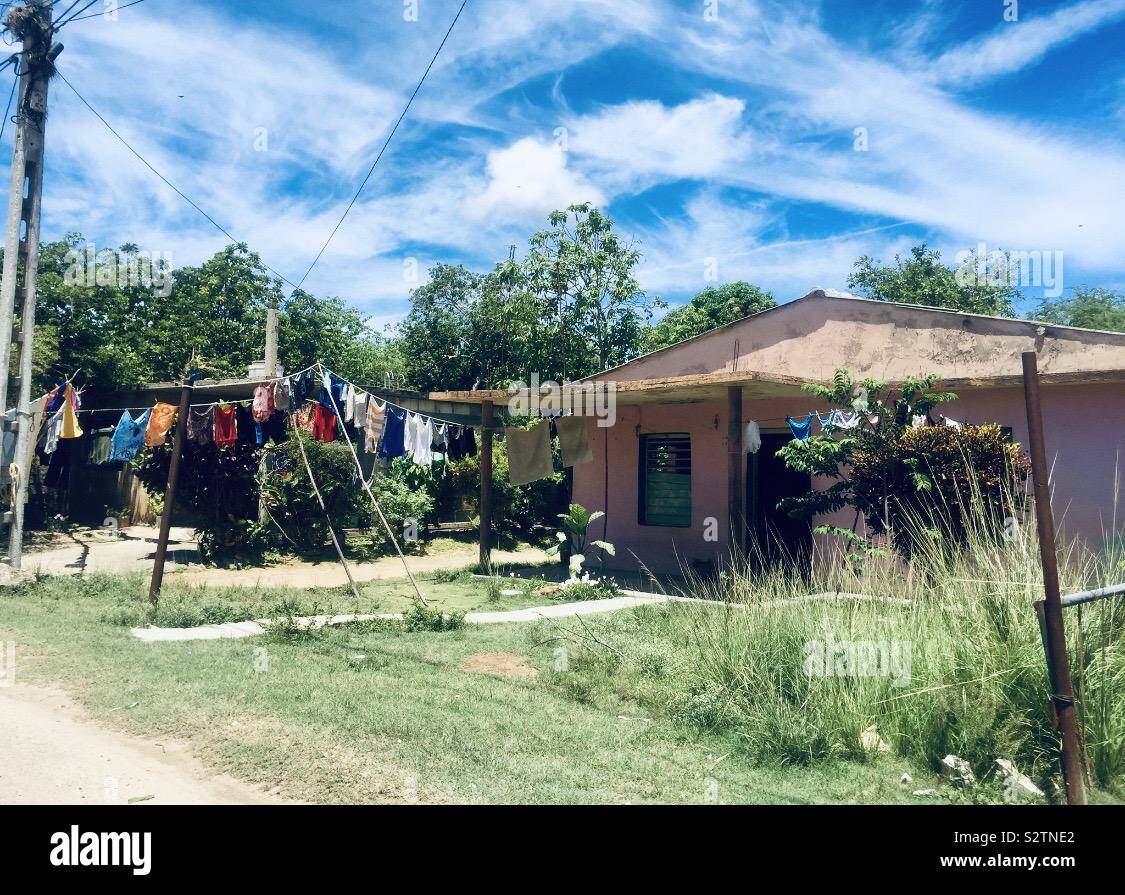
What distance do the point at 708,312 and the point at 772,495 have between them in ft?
53.3

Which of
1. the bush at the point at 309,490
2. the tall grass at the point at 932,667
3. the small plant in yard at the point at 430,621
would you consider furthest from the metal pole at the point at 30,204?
the tall grass at the point at 932,667

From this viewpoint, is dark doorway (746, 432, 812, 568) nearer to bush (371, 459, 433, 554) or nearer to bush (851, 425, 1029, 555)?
bush (851, 425, 1029, 555)

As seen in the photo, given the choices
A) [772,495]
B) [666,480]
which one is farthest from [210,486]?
[772,495]

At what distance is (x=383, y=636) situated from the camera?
8141 millimetres

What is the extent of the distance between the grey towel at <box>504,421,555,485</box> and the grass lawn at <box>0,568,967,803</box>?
479 cm

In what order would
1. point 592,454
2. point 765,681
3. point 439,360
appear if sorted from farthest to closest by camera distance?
1. point 439,360
2. point 592,454
3. point 765,681

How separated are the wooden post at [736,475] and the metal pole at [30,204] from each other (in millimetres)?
9699

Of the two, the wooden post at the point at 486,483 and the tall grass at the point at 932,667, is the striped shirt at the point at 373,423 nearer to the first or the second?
the wooden post at the point at 486,483

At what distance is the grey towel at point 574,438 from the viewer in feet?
42.7

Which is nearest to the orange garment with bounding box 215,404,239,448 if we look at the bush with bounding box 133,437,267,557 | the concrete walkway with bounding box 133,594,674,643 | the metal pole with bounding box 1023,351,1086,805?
the bush with bounding box 133,437,267,557

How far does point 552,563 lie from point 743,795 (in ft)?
35.2

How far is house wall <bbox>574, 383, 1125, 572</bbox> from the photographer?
952cm
